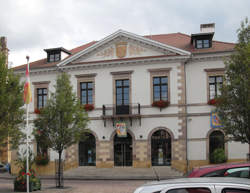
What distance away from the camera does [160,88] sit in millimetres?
28969

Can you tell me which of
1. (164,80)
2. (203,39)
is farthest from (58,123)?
(203,39)

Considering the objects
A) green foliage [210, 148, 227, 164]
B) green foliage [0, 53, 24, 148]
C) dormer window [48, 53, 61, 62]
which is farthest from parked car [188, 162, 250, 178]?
dormer window [48, 53, 61, 62]

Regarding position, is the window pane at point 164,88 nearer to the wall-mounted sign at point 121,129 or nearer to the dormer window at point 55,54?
the wall-mounted sign at point 121,129

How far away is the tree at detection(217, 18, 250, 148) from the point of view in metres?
18.4

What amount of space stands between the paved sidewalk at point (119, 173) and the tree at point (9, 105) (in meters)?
10.4

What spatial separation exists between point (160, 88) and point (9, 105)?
1480cm

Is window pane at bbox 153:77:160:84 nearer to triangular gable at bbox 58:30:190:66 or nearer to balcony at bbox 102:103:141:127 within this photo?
triangular gable at bbox 58:30:190:66

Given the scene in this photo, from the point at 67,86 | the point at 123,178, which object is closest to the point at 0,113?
the point at 67,86

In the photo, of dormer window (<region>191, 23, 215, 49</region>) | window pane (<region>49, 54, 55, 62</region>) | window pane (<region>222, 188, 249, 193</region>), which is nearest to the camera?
window pane (<region>222, 188, 249, 193</region>)

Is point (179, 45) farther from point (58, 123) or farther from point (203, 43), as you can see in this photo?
point (58, 123)

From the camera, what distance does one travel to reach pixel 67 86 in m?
21.8

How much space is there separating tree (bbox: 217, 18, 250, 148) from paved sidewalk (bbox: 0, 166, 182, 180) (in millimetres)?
7825

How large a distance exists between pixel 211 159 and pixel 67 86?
1243 cm

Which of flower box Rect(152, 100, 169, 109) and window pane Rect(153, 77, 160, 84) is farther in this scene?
window pane Rect(153, 77, 160, 84)
